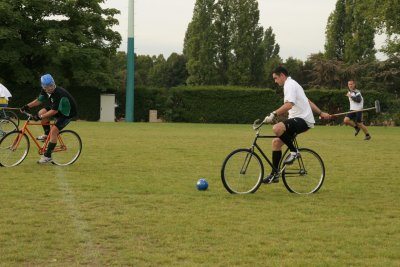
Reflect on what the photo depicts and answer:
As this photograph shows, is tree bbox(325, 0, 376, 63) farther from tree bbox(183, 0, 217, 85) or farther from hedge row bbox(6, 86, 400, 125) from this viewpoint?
hedge row bbox(6, 86, 400, 125)

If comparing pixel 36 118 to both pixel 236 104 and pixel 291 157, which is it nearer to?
pixel 291 157

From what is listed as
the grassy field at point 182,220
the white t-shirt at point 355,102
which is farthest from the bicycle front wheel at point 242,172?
the white t-shirt at point 355,102

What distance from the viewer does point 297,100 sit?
8.90 metres

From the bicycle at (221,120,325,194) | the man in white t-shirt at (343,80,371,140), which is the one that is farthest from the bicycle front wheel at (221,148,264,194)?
the man in white t-shirt at (343,80,371,140)

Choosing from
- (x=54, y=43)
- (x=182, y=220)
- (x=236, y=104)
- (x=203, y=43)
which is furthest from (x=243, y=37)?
(x=182, y=220)

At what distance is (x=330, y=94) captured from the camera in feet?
140

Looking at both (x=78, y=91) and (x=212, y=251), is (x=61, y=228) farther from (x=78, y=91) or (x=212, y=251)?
(x=78, y=91)

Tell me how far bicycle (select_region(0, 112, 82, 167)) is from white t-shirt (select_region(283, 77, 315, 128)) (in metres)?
5.10

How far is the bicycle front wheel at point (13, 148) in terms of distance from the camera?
37.8 ft

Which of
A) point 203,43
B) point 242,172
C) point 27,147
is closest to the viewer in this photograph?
point 242,172

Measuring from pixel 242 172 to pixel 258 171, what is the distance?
26 cm

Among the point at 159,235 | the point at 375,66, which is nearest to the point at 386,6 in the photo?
the point at 375,66

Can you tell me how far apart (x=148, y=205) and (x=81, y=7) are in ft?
117

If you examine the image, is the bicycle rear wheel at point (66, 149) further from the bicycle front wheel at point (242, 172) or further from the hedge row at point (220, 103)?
the hedge row at point (220, 103)
